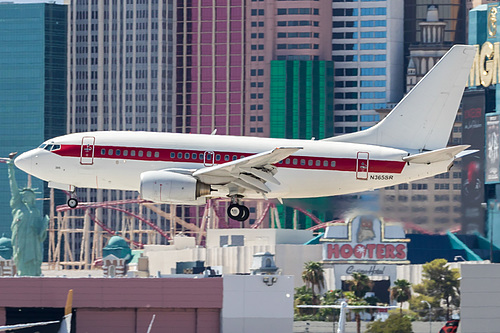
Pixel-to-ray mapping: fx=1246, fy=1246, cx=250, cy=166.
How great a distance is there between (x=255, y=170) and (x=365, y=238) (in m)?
109

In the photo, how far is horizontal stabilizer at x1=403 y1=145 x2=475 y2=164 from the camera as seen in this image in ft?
233

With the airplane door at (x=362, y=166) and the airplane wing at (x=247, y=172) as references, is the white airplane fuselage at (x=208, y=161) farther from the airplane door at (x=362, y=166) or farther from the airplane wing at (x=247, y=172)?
the airplane wing at (x=247, y=172)

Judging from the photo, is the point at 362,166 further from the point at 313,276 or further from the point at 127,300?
the point at 313,276

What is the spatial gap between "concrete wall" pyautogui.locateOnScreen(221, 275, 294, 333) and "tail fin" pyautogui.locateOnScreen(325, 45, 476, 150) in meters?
32.8

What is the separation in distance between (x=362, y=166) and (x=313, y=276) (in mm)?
95807

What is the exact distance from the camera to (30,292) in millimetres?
108750

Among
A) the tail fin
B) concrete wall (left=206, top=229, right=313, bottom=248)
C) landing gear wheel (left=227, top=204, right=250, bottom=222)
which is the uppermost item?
the tail fin

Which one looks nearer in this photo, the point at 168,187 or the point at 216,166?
the point at 168,187

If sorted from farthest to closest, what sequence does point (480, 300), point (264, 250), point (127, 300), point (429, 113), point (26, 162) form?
1. point (264, 250)
2. point (127, 300)
3. point (480, 300)
4. point (429, 113)
5. point (26, 162)

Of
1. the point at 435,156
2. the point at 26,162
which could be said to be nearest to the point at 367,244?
the point at 435,156

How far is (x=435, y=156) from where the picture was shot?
238 feet

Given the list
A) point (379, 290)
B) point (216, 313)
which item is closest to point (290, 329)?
point (216, 313)

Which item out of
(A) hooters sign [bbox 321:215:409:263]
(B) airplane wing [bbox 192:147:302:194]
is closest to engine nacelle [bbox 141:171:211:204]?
(B) airplane wing [bbox 192:147:302:194]

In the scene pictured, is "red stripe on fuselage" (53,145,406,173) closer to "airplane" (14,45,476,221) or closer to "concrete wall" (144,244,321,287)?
"airplane" (14,45,476,221)
